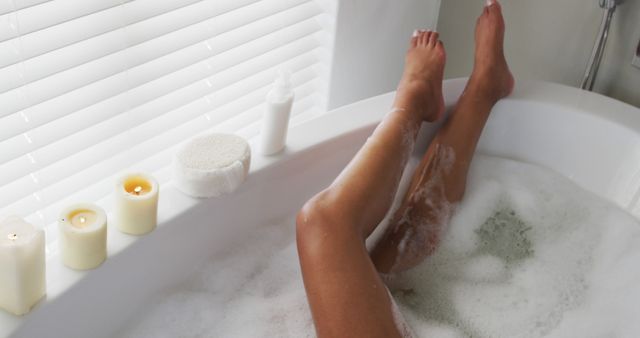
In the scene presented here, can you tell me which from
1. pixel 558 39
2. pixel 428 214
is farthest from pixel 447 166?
pixel 558 39

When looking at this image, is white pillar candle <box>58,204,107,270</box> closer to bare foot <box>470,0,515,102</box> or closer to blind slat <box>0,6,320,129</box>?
blind slat <box>0,6,320,129</box>

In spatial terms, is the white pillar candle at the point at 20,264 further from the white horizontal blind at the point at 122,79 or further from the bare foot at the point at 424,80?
the bare foot at the point at 424,80

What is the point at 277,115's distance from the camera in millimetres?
1633

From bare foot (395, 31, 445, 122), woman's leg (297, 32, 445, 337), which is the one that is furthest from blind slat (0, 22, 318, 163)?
woman's leg (297, 32, 445, 337)

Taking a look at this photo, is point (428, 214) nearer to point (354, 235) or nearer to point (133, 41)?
point (354, 235)

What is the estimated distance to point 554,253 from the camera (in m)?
1.78

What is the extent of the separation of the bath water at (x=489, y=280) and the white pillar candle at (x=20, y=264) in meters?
0.27

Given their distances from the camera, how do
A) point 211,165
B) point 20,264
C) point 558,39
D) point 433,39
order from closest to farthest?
point 20,264, point 211,165, point 433,39, point 558,39

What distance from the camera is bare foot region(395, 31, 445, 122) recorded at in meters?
1.80

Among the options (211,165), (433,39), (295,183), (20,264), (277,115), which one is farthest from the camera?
(433,39)

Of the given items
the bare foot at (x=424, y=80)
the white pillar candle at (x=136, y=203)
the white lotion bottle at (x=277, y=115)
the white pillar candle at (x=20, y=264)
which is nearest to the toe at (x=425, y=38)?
the bare foot at (x=424, y=80)

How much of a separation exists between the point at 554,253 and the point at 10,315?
1.20 metres

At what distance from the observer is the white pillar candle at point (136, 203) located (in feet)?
4.56

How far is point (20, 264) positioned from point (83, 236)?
0.41ft
